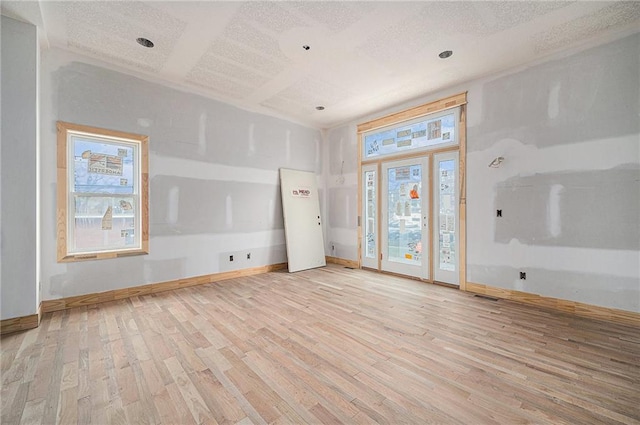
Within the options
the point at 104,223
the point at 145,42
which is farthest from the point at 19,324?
the point at 145,42

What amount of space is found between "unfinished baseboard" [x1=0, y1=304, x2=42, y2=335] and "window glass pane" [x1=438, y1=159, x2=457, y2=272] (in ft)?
16.8

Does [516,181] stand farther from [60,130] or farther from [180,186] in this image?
[60,130]

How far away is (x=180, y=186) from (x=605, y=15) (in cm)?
543

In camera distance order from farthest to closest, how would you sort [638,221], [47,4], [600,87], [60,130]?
1. [60,130]
2. [600,87]
3. [638,221]
4. [47,4]

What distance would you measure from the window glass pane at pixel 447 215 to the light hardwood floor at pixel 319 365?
947mm

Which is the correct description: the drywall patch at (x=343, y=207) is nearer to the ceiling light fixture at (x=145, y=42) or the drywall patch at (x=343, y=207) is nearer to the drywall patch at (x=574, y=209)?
the drywall patch at (x=574, y=209)

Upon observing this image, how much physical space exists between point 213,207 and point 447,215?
3.82 m

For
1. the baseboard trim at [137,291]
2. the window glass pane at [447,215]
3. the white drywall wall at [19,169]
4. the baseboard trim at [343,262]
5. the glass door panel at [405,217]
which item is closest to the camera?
the white drywall wall at [19,169]

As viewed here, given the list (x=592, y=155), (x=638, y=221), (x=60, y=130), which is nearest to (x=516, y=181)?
(x=592, y=155)

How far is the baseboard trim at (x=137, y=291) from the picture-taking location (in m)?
3.18

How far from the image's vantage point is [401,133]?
4.84m

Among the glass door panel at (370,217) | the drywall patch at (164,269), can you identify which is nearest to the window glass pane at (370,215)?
the glass door panel at (370,217)

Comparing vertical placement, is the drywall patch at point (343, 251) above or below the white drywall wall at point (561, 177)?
below

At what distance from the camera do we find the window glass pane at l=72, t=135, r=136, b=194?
3383 millimetres
